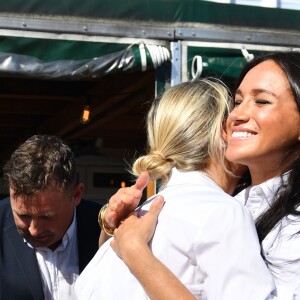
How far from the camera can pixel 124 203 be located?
2375 mm

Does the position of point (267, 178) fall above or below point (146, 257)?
above

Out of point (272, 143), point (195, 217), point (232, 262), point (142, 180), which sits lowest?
point (232, 262)

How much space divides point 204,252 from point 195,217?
10 centimetres

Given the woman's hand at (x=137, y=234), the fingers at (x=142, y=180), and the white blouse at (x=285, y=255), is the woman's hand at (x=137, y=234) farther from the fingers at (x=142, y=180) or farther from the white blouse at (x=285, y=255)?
the white blouse at (x=285, y=255)

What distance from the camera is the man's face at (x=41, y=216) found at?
3902mm

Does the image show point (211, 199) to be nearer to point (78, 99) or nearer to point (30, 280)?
point (30, 280)

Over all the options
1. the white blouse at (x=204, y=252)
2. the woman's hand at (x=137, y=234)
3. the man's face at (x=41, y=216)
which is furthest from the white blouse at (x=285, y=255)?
the man's face at (x=41, y=216)

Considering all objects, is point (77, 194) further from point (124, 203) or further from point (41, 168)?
point (124, 203)

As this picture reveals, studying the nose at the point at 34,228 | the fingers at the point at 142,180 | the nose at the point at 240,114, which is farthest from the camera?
the nose at the point at 34,228

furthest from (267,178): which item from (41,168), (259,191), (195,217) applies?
(41,168)

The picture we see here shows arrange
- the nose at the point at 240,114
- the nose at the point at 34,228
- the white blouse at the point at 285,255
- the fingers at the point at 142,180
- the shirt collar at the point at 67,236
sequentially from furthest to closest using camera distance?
the shirt collar at the point at 67,236, the nose at the point at 34,228, the nose at the point at 240,114, the fingers at the point at 142,180, the white blouse at the point at 285,255

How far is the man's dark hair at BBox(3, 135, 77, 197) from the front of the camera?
3.89 metres

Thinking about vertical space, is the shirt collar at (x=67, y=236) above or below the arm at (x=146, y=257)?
above

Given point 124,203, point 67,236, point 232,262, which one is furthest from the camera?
point 67,236
